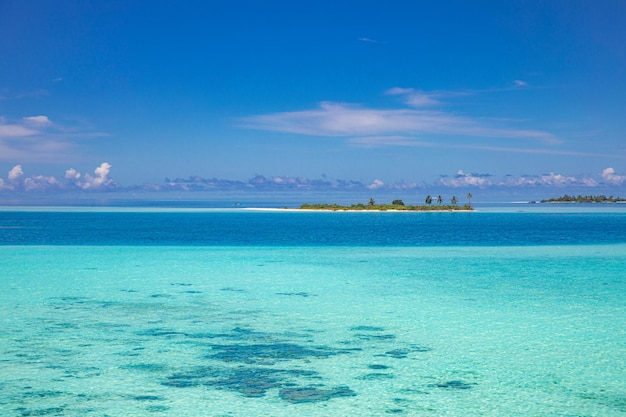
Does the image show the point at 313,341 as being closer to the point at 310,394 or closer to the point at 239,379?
the point at 239,379

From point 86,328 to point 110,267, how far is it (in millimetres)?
12452

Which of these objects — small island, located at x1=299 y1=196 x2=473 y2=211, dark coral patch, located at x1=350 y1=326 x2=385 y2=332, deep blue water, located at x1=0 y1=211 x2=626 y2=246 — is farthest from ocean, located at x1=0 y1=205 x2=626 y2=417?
small island, located at x1=299 y1=196 x2=473 y2=211

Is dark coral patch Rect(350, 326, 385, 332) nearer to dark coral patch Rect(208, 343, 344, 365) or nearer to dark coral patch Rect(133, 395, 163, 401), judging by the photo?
dark coral patch Rect(208, 343, 344, 365)

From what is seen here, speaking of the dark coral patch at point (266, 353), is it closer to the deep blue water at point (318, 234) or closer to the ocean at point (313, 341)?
the ocean at point (313, 341)

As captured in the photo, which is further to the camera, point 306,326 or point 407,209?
point 407,209

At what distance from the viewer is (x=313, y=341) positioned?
11.6 metres

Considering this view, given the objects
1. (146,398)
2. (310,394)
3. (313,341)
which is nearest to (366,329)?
(313,341)

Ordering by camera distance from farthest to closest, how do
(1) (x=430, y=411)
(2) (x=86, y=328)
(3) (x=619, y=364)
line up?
(2) (x=86, y=328), (3) (x=619, y=364), (1) (x=430, y=411)

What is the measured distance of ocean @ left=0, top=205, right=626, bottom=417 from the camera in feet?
27.1

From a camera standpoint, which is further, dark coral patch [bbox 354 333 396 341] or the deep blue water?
the deep blue water

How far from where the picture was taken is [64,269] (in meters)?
23.7

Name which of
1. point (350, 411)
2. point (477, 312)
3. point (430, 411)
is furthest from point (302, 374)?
point (477, 312)

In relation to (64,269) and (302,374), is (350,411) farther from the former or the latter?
(64,269)

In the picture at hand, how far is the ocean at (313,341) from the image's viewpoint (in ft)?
27.1
